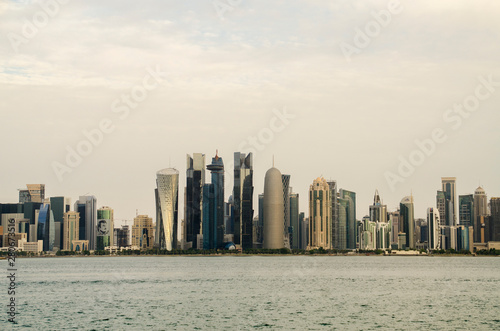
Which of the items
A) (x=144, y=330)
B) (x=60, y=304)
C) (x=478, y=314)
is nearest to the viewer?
(x=144, y=330)

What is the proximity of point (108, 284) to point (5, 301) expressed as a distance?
118ft

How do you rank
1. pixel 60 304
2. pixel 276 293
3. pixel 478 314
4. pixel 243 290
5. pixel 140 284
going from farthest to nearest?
pixel 140 284 < pixel 243 290 < pixel 276 293 < pixel 60 304 < pixel 478 314

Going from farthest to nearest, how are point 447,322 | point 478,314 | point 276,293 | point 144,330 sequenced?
point 276,293, point 478,314, point 447,322, point 144,330

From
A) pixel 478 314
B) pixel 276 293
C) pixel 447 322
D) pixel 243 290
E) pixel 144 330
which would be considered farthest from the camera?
pixel 243 290

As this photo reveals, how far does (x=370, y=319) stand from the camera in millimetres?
79375

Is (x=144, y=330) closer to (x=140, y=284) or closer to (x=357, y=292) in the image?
(x=357, y=292)

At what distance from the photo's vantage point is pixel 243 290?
122 metres

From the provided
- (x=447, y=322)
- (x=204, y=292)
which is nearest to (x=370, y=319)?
(x=447, y=322)

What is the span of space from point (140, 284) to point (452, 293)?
61.5 m

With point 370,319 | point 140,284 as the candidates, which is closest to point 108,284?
point 140,284

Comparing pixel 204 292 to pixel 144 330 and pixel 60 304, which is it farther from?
pixel 144 330

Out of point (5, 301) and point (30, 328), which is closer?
point (30, 328)

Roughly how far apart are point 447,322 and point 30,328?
47.3 m

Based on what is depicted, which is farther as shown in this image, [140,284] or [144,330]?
[140,284]
